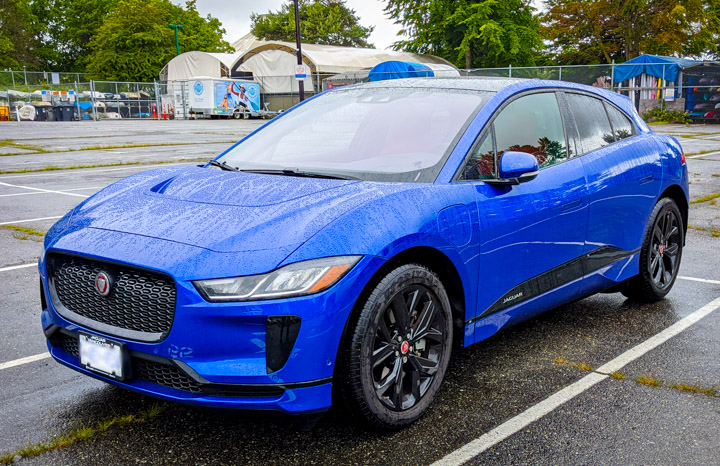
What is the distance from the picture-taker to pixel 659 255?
505cm

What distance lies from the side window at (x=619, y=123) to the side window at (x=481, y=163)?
1446mm

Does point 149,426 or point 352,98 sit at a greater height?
point 352,98

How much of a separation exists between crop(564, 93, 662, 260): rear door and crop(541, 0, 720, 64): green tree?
4211cm

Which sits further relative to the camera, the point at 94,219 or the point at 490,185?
the point at 490,185

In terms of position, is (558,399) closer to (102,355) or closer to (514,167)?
(514,167)

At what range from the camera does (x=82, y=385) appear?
362 centimetres

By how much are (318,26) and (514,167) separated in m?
82.5

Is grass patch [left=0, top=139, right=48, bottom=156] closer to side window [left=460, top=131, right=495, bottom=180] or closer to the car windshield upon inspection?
the car windshield

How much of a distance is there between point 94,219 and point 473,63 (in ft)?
179

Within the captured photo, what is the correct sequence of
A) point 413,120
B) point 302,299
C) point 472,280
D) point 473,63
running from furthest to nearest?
point 473,63 < point 413,120 < point 472,280 < point 302,299

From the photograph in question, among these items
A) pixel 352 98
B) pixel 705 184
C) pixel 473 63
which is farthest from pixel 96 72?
pixel 352 98

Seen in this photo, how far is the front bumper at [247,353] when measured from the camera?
2.60 m

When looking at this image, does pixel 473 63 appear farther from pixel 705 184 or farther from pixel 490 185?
pixel 490 185

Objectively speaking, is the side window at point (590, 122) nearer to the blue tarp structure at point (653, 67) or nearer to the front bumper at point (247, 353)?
the front bumper at point (247, 353)
